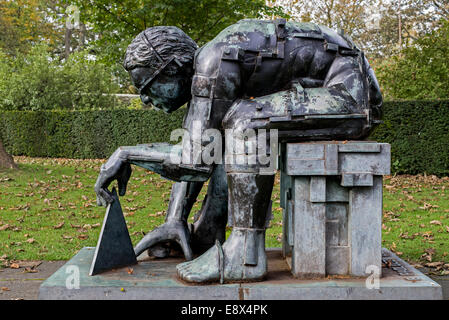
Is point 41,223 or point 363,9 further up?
point 363,9

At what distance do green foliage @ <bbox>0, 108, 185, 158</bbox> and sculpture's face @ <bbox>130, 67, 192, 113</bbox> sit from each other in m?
11.0

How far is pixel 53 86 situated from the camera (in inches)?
774

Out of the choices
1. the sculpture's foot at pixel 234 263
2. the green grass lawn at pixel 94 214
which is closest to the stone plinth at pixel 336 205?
the sculpture's foot at pixel 234 263

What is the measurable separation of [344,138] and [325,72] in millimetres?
454

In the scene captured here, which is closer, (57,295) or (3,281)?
(57,295)

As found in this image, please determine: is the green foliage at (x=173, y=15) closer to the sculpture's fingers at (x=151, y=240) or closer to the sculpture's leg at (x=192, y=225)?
the sculpture's leg at (x=192, y=225)

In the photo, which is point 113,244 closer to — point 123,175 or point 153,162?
point 123,175

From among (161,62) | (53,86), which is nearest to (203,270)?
(161,62)

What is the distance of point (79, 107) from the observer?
20000 mm

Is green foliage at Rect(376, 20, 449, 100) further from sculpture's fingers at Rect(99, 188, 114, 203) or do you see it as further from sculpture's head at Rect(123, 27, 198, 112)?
sculpture's fingers at Rect(99, 188, 114, 203)

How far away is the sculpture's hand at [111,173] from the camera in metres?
3.04

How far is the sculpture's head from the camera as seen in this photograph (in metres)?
3.16

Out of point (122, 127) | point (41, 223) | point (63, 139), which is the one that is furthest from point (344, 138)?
point (63, 139)

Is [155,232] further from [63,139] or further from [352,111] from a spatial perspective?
[63,139]
